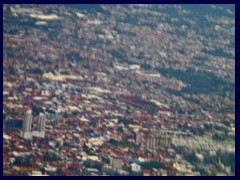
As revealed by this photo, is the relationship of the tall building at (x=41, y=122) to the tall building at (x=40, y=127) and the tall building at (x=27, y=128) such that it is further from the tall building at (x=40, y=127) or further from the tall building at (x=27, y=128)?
the tall building at (x=27, y=128)

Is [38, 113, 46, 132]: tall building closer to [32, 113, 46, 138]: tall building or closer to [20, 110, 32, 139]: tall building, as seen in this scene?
[32, 113, 46, 138]: tall building

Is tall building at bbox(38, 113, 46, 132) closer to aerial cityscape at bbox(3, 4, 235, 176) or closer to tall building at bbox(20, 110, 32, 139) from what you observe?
aerial cityscape at bbox(3, 4, 235, 176)

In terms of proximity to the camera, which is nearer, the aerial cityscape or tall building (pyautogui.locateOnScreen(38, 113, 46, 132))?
the aerial cityscape

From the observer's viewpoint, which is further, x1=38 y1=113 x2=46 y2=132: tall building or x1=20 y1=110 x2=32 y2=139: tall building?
x1=38 y1=113 x2=46 y2=132: tall building

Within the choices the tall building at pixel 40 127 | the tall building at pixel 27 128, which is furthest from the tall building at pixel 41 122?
the tall building at pixel 27 128

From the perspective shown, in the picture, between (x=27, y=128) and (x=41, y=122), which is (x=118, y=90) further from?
(x=27, y=128)

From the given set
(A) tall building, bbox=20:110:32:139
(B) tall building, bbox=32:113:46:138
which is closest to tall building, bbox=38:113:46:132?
(B) tall building, bbox=32:113:46:138

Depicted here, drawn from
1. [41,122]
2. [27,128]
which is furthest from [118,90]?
[27,128]
